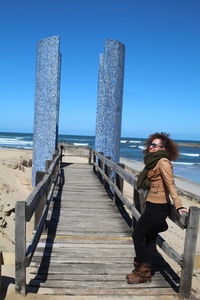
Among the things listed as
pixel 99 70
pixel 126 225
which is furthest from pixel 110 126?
pixel 126 225

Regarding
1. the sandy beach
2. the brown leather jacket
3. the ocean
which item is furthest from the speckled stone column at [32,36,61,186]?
the brown leather jacket

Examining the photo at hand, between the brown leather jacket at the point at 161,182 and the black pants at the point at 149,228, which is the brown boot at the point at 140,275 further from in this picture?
the brown leather jacket at the point at 161,182

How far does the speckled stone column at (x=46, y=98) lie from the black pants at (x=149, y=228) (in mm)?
8039

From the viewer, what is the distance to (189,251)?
3.32 metres

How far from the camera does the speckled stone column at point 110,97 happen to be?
1077 centimetres

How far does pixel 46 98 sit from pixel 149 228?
27.6 ft

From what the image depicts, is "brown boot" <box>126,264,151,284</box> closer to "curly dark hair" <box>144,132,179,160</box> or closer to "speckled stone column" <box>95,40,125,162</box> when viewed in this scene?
"curly dark hair" <box>144,132,179,160</box>

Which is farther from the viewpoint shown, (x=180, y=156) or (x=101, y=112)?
(x=101, y=112)

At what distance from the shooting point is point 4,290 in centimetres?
339

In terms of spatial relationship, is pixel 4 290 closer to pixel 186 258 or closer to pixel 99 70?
pixel 186 258

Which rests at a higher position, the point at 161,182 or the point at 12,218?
the point at 161,182

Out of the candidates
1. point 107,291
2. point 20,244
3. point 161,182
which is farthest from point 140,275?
point 20,244

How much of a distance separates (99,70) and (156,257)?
25.9 feet

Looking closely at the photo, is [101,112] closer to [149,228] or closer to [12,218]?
[12,218]
